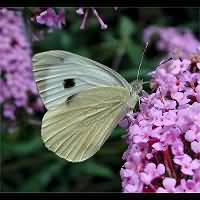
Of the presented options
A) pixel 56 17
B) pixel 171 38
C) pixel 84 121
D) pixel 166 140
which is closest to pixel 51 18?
pixel 56 17

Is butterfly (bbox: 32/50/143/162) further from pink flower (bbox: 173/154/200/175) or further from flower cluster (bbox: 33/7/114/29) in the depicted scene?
pink flower (bbox: 173/154/200/175)

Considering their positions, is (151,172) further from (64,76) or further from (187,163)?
(64,76)

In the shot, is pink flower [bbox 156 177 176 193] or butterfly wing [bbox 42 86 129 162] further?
butterfly wing [bbox 42 86 129 162]

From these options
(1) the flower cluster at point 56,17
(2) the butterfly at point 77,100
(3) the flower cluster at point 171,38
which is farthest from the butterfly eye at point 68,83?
(3) the flower cluster at point 171,38

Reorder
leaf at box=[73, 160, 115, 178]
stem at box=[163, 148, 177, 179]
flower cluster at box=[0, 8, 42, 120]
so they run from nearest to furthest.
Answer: stem at box=[163, 148, 177, 179] < flower cluster at box=[0, 8, 42, 120] < leaf at box=[73, 160, 115, 178]

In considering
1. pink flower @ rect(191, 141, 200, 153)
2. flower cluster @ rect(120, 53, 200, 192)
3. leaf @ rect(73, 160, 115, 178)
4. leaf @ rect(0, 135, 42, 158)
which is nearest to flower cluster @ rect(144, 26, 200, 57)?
leaf @ rect(73, 160, 115, 178)

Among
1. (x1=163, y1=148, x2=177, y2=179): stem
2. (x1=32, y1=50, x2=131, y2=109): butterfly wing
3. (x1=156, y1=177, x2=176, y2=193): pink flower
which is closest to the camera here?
(x1=156, y1=177, x2=176, y2=193): pink flower

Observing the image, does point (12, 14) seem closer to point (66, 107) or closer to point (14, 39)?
point (14, 39)
